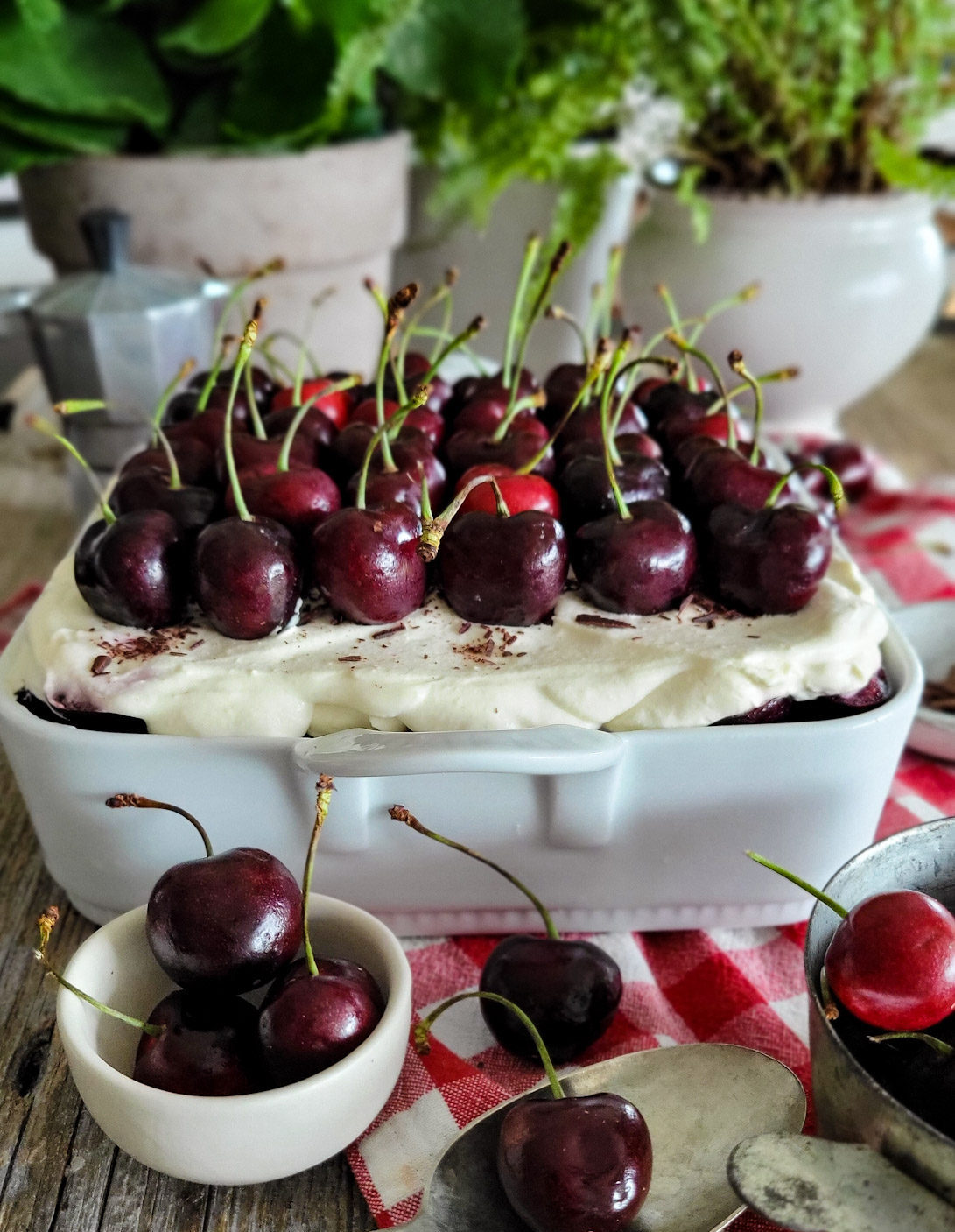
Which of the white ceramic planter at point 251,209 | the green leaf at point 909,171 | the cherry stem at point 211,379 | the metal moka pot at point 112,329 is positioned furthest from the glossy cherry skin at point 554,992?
the green leaf at point 909,171

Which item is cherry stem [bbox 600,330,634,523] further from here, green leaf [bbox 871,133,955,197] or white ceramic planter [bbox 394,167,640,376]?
white ceramic planter [bbox 394,167,640,376]

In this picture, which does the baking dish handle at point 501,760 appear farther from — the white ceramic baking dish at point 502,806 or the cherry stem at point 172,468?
the cherry stem at point 172,468

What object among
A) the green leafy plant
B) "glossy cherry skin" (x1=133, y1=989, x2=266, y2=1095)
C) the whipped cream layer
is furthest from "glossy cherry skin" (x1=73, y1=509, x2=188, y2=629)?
the green leafy plant

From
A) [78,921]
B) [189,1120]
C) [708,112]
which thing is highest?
[708,112]

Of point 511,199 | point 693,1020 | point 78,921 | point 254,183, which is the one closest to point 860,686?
point 693,1020

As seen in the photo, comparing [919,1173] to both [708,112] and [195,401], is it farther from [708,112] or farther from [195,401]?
[708,112]
